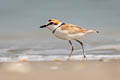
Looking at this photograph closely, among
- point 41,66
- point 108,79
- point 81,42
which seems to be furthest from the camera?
point 81,42

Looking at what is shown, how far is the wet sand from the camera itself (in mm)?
1335

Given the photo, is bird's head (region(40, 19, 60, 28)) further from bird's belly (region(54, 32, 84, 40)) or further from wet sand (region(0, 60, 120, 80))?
wet sand (region(0, 60, 120, 80))

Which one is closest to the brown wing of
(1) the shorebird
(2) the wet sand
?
(1) the shorebird

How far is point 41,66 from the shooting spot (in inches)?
56.1

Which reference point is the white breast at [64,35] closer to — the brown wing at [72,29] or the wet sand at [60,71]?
the brown wing at [72,29]

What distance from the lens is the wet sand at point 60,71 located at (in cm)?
133

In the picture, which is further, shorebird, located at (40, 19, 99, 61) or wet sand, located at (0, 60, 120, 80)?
shorebird, located at (40, 19, 99, 61)

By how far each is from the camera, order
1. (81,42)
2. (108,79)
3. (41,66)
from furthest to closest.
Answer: (81,42) → (41,66) → (108,79)

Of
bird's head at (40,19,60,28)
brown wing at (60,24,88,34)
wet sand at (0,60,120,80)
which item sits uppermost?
bird's head at (40,19,60,28)

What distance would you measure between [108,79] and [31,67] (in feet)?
1.29

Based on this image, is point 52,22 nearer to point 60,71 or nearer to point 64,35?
point 64,35

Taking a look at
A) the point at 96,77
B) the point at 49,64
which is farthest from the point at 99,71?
the point at 49,64

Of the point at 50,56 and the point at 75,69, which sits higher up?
the point at 75,69

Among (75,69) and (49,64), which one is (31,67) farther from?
(75,69)
